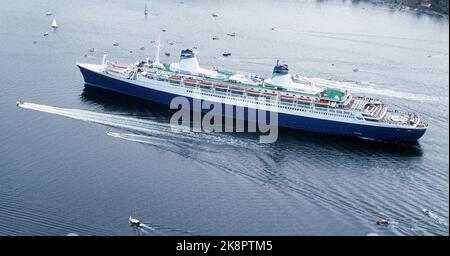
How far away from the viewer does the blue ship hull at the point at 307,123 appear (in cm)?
6269

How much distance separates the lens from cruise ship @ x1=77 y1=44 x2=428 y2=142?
2515 inches

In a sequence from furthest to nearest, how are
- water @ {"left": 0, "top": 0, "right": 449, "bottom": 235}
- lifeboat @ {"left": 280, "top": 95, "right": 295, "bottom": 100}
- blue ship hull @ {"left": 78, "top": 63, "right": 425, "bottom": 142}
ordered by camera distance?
lifeboat @ {"left": 280, "top": 95, "right": 295, "bottom": 100}, blue ship hull @ {"left": 78, "top": 63, "right": 425, "bottom": 142}, water @ {"left": 0, "top": 0, "right": 449, "bottom": 235}

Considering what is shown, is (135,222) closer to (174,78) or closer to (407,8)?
(174,78)

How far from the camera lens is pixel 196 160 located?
180 ft

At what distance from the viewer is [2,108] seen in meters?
63.7

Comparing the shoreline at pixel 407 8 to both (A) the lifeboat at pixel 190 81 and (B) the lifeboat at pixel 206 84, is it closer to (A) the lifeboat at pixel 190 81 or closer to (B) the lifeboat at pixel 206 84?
(B) the lifeboat at pixel 206 84

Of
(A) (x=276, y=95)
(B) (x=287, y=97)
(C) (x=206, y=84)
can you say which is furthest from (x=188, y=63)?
(B) (x=287, y=97)

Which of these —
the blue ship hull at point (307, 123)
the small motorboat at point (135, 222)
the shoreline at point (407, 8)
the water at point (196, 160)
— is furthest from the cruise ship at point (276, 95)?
the shoreline at point (407, 8)

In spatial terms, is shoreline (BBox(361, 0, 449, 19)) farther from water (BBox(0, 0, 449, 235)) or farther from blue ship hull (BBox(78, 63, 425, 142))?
blue ship hull (BBox(78, 63, 425, 142))

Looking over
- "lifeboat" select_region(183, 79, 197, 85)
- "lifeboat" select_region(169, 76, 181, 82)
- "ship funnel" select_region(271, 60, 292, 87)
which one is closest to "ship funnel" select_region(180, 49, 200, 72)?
"lifeboat" select_region(169, 76, 181, 82)

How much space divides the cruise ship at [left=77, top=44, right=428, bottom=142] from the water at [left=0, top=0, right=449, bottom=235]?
6.13 ft

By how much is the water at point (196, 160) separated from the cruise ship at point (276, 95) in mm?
1870
